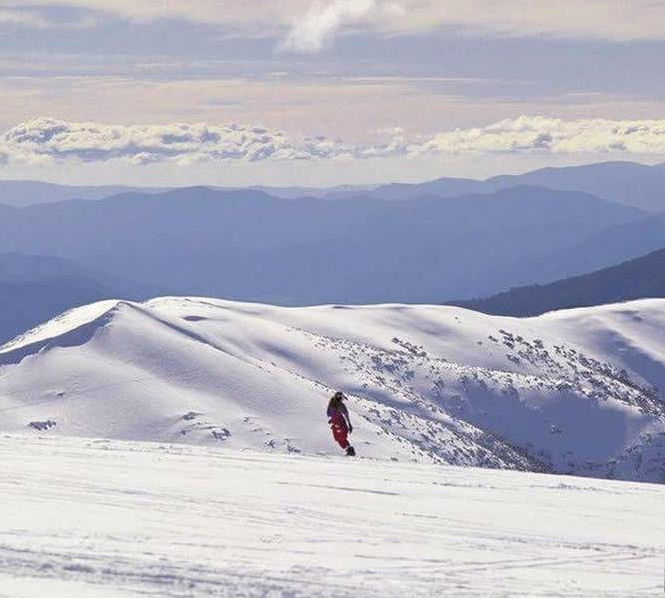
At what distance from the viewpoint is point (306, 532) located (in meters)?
14.9

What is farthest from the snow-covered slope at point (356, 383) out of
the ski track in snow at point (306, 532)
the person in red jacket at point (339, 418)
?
the ski track in snow at point (306, 532)

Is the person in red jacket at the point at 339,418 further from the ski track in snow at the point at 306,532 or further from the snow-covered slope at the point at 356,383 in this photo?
the snow-covered slope at the point at 356,383

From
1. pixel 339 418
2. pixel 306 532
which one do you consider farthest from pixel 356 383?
pixel 306 532

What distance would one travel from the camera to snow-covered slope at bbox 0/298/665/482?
71.2m

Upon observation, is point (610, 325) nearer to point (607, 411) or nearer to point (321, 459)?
point (607, 411)

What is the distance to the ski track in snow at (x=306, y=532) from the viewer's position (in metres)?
12.3

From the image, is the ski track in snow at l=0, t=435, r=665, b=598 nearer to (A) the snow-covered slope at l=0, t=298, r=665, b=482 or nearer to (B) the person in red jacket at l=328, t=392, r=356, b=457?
(B) the person in red jacket at l=328, t=392, r=356, b=457

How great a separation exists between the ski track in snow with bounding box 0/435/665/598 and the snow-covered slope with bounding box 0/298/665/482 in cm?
4395

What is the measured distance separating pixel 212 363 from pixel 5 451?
6228 centimetres

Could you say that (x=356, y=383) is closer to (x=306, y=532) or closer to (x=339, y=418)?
(x=339, y=418)

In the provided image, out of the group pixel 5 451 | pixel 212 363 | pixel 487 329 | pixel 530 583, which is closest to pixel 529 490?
pixel 530 583

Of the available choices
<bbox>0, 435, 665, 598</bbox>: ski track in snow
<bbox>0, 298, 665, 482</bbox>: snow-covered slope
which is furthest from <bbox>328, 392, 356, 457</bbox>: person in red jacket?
<bbox>0, 298, 665, 482</bbox>: snow-covered slope

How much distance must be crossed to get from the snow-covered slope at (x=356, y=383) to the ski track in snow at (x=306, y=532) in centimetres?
4395

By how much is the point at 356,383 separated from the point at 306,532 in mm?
79884
